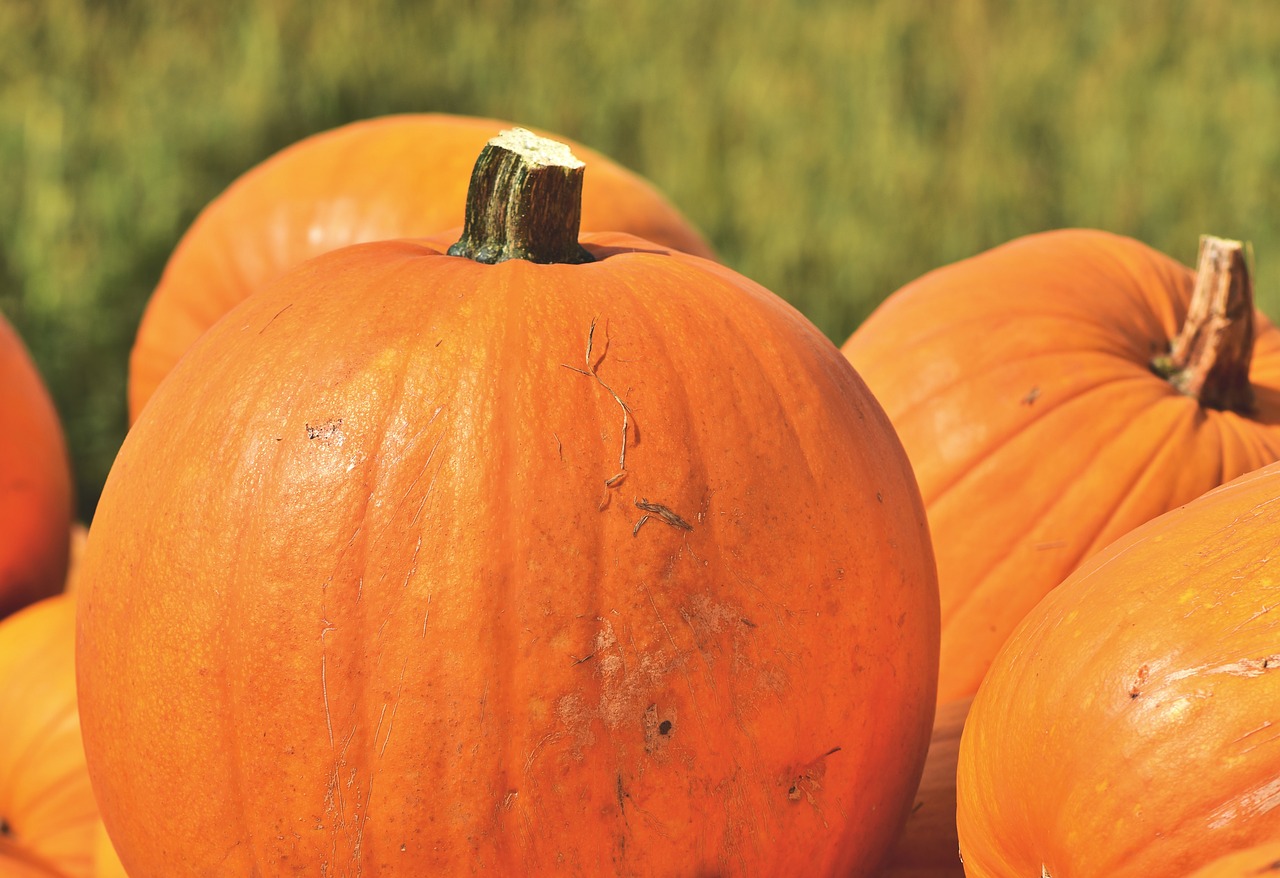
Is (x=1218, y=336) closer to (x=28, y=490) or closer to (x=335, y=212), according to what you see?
(x=335, y=212)

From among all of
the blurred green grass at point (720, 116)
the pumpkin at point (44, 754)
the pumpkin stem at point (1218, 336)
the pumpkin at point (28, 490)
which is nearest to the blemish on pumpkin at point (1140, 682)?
the pumpkin stem at point (1218, 336)

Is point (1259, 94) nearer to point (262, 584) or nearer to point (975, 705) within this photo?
point (975, 705)

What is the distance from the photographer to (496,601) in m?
1.16

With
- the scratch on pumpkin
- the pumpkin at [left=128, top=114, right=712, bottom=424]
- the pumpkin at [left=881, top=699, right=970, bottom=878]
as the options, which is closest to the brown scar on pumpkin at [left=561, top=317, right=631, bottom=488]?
the scratch on pumpkin

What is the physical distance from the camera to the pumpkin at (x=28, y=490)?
2.37 meters

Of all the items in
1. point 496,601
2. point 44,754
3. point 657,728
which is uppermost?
point 496,601

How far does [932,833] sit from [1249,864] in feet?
→ 2.03

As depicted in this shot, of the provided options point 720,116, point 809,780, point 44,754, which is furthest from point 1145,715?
point 720,116

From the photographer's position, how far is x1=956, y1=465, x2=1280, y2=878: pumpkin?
106cm

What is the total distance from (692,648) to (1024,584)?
81 centimetres

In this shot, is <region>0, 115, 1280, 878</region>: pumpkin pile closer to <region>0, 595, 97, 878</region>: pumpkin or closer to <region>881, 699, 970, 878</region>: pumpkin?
<region>881, 699, 970, 878</region>: pumpkin

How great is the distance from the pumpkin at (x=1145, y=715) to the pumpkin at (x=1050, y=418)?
485mm

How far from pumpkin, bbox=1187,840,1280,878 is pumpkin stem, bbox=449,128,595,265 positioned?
83 centimetres

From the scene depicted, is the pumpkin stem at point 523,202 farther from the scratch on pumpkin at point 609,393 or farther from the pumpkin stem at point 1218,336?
the pumpkin stem at point 1218,336
